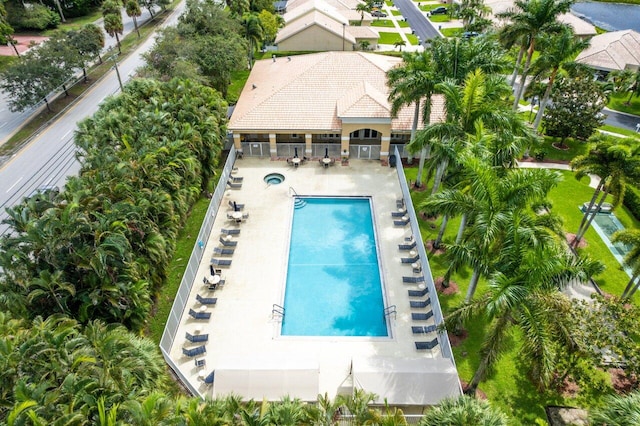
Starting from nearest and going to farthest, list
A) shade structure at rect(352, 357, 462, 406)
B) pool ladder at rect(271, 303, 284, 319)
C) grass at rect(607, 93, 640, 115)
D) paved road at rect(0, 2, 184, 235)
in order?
1. shade structure at rect(352, 357, 462, 406)
2. pool ladder at rect(271, 303, 284, 319)
3. paved road at rect(0, 2, 184, 235)
4. grass at rect(607, 93, 640, 115)

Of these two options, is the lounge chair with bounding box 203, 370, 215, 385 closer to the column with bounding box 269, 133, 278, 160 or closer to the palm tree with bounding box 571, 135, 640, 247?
the column with bounding box 269, 133, 278, 160

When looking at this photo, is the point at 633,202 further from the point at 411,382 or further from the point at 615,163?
the point at 411,382

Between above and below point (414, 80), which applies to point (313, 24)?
below

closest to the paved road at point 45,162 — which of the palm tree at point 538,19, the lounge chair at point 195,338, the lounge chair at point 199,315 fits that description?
the lounge chair at point 199,315

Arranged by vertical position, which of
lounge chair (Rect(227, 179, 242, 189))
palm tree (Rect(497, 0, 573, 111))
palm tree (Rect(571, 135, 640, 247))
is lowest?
lounge chair (Rect(227, 179, 242, 189))

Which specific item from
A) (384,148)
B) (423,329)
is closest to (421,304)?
(423,329)

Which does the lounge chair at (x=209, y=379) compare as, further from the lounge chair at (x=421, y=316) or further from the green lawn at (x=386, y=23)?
the green lawn at (x=386, y=23)

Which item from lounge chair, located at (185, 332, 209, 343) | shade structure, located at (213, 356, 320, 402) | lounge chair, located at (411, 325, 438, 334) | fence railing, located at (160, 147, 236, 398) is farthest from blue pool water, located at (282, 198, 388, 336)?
fence railing, located at (160, 147, 236, 398)
